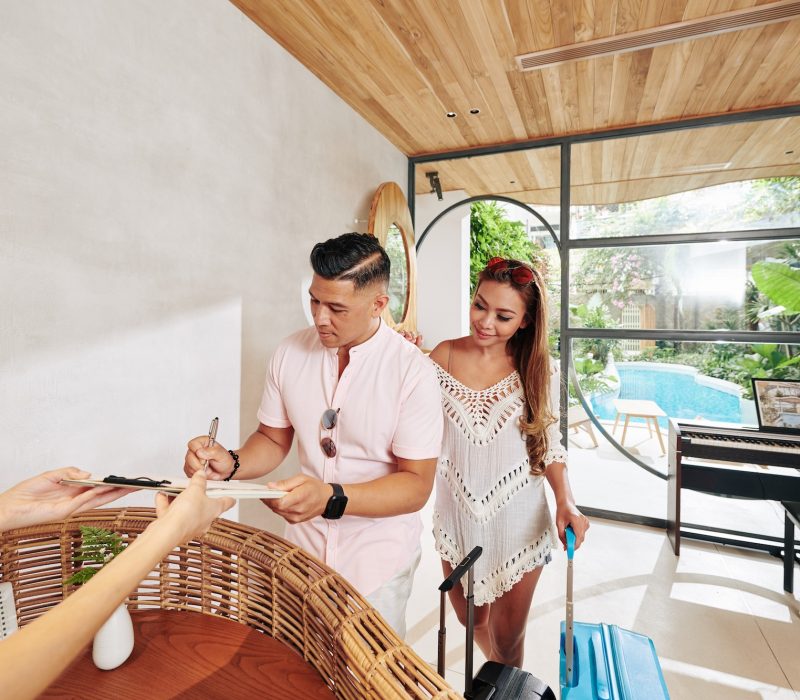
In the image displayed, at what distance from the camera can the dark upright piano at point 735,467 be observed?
8.66 feet

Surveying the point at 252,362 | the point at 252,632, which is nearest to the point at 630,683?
the point at 252,632

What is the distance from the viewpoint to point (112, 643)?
2.48 ft

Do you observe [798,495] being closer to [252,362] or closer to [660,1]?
[660,1]

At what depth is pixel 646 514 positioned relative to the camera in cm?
340

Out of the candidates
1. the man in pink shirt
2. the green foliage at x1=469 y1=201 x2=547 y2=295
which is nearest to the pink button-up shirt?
the man in pink shirt

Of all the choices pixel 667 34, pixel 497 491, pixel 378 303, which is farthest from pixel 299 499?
pixel 667 34

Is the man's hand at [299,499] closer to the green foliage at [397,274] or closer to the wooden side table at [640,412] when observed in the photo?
the green foliage at [397,274]

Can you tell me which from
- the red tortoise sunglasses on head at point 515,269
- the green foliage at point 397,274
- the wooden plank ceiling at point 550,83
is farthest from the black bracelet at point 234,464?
the green foliage at point 397,274

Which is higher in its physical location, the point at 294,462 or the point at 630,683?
the point at 294,462

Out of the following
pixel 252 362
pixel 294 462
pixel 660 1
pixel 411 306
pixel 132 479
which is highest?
pixel 660 1

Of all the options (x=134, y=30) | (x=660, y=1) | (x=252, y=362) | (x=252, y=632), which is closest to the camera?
(x=252, y=632)

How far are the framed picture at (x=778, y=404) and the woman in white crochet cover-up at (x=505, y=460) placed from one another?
2100 mm

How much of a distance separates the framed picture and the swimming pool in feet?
0.84

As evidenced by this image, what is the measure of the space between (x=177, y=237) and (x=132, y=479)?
117cm
